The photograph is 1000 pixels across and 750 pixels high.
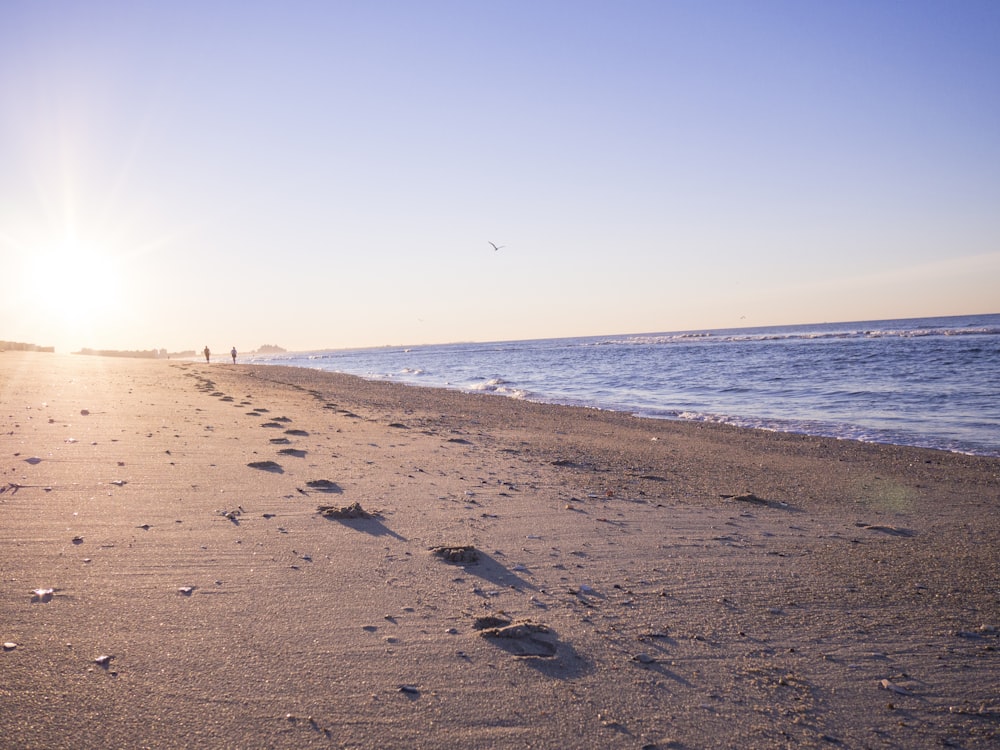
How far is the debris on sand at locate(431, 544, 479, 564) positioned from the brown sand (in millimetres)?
20

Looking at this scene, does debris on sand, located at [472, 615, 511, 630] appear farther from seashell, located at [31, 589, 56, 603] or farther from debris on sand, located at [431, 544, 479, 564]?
seashell, located at [31, 589, 56, 603]

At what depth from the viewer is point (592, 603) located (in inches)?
166

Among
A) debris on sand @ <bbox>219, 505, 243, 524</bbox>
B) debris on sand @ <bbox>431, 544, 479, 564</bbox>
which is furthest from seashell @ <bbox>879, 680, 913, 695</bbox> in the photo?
debris on sand @ <bbox>219, 505, 243, 524</bbox>

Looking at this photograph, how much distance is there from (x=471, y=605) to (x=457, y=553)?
0.80 meters

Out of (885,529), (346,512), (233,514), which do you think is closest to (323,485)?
(346,512)

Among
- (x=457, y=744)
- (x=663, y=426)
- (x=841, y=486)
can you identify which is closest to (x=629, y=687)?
(x=457, y=744)

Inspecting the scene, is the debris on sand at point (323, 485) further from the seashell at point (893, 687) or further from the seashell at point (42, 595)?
the seashell at point (893, 687)

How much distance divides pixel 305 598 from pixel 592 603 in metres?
1.94

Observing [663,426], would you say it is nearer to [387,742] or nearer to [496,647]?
[496,647]

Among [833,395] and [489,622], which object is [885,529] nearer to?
[489,622]

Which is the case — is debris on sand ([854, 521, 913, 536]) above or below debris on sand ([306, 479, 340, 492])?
below

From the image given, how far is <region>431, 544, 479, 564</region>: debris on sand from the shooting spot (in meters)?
4.80

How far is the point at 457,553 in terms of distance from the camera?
4836mm

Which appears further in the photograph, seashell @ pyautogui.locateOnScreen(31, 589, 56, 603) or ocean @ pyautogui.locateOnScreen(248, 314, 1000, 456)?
ocean @ pyautogui.locateOnScreen(248, 314, 1000, 456)
